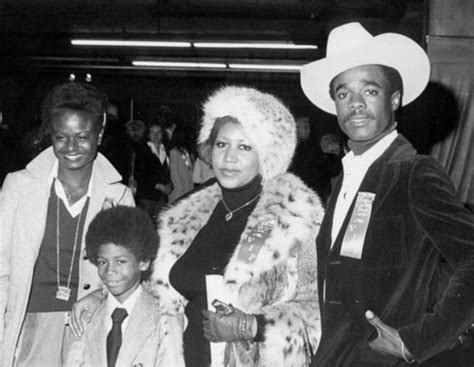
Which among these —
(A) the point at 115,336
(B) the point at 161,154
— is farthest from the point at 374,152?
(B) the point at 161,154

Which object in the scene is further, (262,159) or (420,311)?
(262,159)

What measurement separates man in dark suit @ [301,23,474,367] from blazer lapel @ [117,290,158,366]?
2.93 ft

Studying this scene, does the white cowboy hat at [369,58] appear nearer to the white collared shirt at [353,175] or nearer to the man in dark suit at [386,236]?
the man in dark suit at [386,236]

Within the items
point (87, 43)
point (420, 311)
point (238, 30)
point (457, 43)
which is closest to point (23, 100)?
point (87, 43)

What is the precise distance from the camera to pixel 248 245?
9.34 ft

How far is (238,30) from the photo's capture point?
16.1m

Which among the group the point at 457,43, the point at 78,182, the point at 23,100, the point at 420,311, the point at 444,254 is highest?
the point at 23,100

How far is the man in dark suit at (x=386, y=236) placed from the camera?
208cm

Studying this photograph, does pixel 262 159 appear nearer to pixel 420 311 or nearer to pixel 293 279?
pixel 293 279

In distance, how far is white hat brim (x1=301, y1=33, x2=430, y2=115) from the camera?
2.48m

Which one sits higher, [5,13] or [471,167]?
[5,13]

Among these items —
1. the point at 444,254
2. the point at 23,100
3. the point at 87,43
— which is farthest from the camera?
the point at 23,100

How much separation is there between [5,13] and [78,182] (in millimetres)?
13816

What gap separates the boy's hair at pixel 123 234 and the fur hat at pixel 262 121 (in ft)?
1.66
